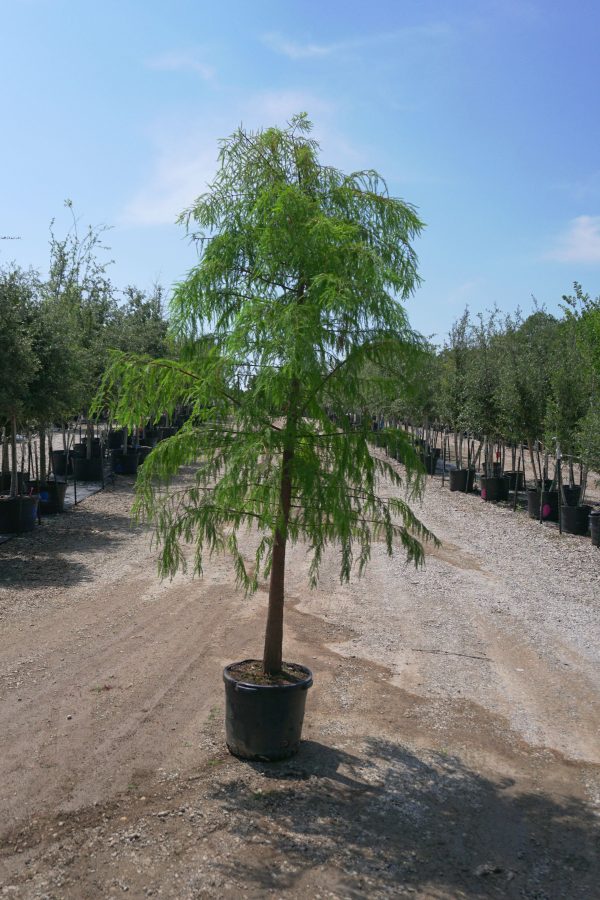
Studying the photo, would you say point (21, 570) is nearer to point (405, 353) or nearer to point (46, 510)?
point (46, 510)

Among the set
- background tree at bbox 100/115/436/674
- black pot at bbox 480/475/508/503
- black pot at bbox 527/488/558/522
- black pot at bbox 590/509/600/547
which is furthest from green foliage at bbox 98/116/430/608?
black pot at bbox 480/475/508/503

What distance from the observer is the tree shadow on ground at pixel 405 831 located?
448cm

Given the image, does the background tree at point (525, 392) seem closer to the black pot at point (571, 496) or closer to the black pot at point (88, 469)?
the black pot at point (571, 496)

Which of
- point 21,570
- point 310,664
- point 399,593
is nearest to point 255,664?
point 310,664

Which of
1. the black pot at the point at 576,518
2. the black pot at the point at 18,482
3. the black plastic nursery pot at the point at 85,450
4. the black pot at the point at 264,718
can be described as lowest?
the black pot at the point at 264,718

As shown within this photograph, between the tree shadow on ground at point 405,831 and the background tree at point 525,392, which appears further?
the background tree at point 525,392

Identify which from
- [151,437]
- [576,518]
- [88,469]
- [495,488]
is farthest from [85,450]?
[576,518]

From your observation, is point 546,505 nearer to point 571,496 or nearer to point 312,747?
point 571,496

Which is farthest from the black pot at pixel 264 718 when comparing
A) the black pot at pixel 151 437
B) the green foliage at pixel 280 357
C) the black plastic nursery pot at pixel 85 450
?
the black pot at pixel 151 437

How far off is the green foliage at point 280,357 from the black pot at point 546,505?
14110 millimetres

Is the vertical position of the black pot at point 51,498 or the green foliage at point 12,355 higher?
the green foliage at point 12,355

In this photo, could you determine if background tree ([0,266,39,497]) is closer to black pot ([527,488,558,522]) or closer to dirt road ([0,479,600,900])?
dirt road ([0,479,600,900])

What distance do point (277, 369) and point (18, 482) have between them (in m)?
13.3

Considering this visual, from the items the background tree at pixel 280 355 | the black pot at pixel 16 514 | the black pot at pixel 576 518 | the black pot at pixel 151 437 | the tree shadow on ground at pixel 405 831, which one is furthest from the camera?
the black pot at pixel 151 437
